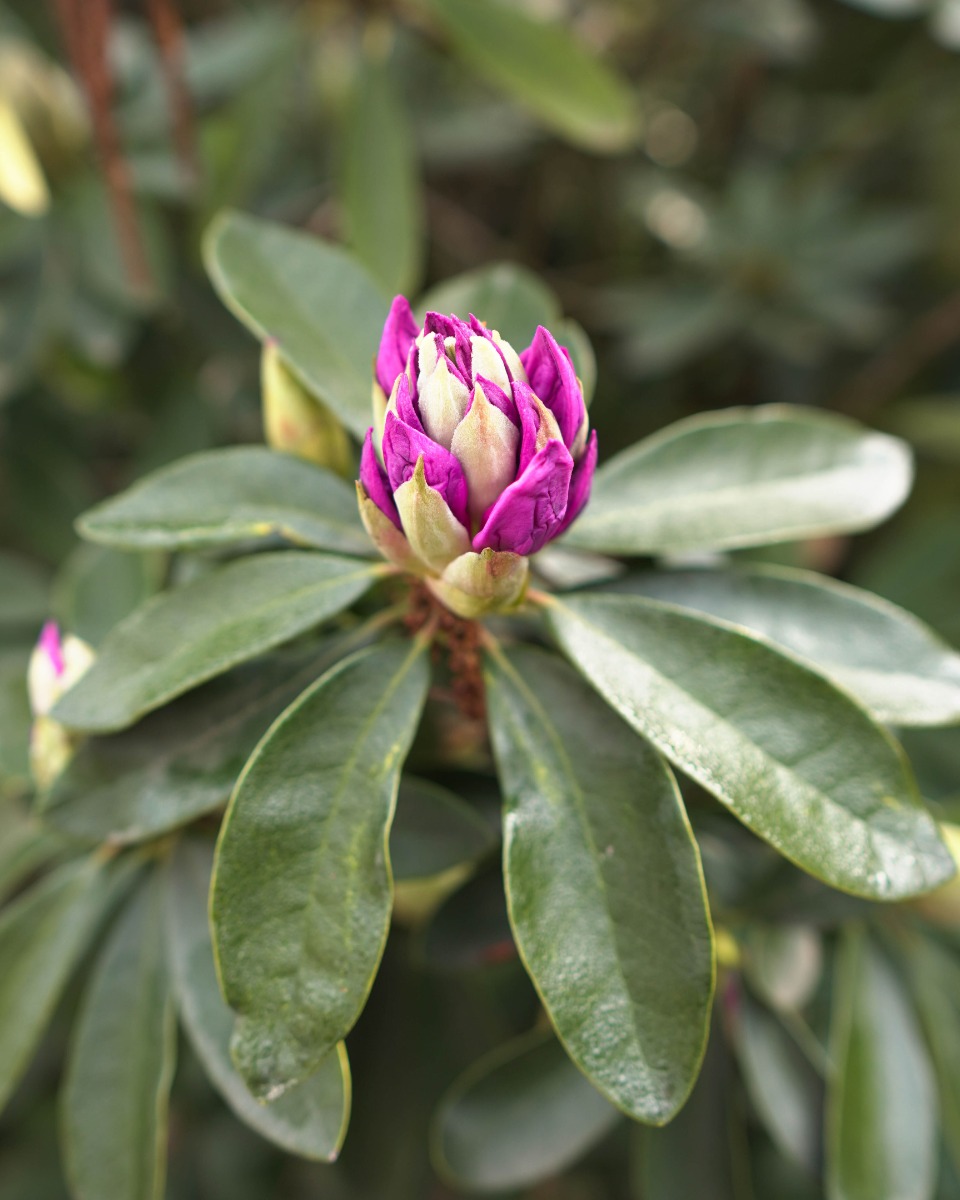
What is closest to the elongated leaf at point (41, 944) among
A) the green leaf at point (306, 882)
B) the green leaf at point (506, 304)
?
the green leaf at point (306, 882)

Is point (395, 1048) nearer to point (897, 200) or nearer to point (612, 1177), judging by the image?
point (612, 1177)

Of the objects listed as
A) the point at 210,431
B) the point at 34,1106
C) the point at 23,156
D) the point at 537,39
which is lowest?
the point at 34,1106

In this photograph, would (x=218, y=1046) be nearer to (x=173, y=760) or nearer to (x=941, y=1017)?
(x=173, y=760)

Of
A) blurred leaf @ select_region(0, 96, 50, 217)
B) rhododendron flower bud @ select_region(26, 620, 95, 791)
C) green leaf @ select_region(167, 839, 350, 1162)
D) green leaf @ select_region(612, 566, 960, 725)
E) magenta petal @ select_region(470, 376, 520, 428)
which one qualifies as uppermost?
magenta petal @ select_region(470, 376, 520, 428)

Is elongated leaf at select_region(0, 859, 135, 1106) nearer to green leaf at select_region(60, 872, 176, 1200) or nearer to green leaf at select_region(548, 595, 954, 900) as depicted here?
green leaf at select_region(60, 872, 176, 1200)

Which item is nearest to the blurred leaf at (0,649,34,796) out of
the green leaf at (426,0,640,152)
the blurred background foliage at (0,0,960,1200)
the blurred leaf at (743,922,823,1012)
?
the blurred background foliage at (0,0,960,1200)

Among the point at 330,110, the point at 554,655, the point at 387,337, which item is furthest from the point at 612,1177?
the point at 330,110

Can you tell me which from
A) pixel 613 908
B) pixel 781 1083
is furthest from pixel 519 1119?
pixel 613 908
